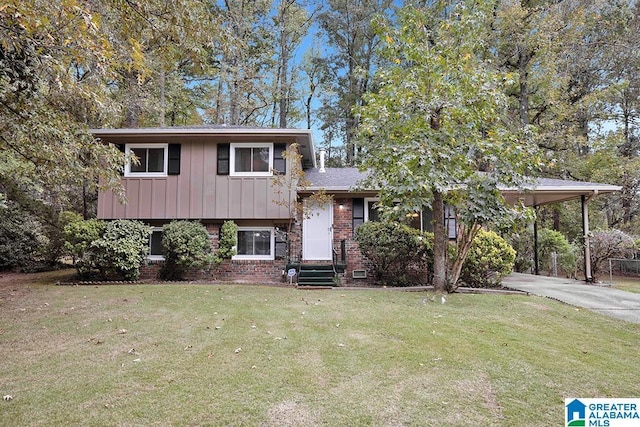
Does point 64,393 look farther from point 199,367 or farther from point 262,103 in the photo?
point 262,103

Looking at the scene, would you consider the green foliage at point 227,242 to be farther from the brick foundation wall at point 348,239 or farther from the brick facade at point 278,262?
the brick foundation wall at point 348,239

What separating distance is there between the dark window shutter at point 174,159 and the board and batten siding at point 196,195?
0.14m

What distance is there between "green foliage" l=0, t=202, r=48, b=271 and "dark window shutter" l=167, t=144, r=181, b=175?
19.1ft

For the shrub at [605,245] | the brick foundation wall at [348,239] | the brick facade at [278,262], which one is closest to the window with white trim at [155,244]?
the brick facade at [278,262]

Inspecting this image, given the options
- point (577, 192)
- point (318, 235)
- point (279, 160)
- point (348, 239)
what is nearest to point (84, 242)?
point (279, 160)

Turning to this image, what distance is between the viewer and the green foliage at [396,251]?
9.54 metres

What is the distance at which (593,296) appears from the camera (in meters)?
8.56

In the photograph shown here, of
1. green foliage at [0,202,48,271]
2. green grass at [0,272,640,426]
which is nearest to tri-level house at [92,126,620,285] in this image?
green foliage at [0,202,48,271]

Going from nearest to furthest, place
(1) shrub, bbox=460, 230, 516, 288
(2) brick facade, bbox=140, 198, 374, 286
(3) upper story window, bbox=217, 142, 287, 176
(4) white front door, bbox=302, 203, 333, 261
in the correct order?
(1) shrub, bbox=460, 230, 516, 288 → (2) brick facade, bbox=140, 198, 374, 286 → (3) upper story window, bbox=217, 142, 287, 176 → (4) white front door, bbox=302, 203, 333, 261

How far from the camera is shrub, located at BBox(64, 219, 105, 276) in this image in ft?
32.1

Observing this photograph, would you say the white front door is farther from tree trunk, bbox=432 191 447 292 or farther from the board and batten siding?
tree trunk, bbox=432 191 447 292

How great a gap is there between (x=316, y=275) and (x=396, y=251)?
231 cm

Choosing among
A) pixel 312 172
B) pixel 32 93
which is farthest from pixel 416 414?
pixel 312 172

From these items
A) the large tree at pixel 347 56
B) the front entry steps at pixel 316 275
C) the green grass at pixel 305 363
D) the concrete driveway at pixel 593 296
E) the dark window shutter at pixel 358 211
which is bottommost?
the concrete driveway at pixel 593 296
